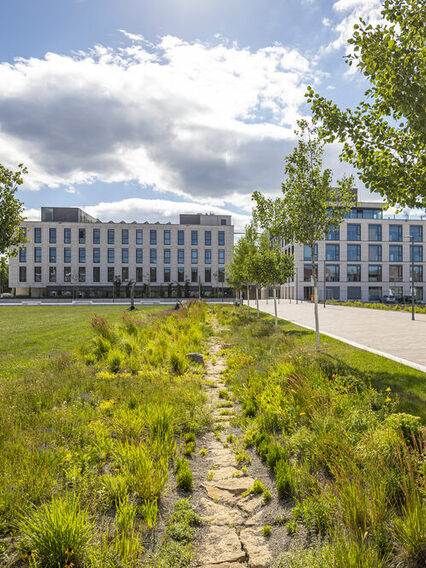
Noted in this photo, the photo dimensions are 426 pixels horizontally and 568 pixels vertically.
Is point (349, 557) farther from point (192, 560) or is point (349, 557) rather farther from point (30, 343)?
point (30, 343)

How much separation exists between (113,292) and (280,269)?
62667 millimetres

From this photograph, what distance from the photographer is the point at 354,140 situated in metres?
7.34

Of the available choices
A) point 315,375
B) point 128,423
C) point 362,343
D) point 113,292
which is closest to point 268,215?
point 362,343

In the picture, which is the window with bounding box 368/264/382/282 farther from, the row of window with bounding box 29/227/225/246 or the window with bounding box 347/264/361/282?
the row of window with bounding box 29/227/225/246

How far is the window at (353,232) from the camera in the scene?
224 feet

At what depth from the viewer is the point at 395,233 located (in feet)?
227

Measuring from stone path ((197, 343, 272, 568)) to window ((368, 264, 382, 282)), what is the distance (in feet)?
234

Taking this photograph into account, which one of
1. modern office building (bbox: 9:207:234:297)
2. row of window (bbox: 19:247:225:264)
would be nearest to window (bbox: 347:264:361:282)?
modern office building (bbox: 9:207:234:297)

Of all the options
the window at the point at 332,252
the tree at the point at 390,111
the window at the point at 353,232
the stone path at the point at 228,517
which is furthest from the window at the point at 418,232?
the stone path at the point at 228,517

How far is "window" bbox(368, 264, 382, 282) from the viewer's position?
69.2 m

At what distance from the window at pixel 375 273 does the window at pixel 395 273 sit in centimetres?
216

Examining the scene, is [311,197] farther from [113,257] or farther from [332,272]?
[113,257]

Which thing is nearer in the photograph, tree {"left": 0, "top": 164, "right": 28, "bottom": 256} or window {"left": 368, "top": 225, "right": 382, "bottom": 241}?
tree {"left": 0, "top": 164, "right": 28, "bottom": 256}

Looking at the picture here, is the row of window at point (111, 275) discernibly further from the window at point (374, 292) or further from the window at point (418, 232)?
the window at point (418, 232)
